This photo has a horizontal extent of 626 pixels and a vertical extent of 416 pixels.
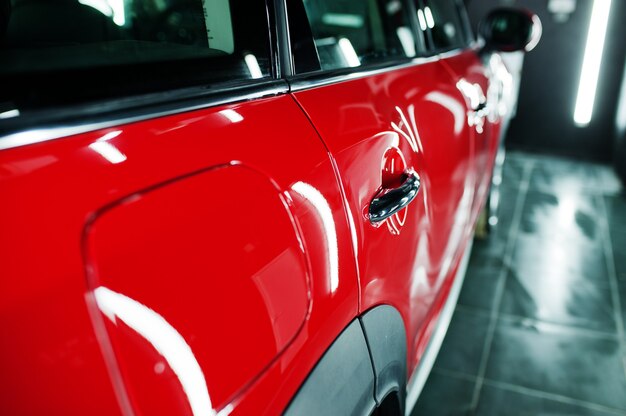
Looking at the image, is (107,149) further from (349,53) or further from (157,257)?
(349,53)

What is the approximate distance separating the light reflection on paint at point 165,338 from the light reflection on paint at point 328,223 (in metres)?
0.27

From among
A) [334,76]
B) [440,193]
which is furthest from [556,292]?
[334,76]

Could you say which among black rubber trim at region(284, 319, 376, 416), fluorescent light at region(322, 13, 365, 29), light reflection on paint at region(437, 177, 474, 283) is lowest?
light reflection on paint at region(437, 177, 474, 283)

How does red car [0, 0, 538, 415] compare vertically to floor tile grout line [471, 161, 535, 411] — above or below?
above

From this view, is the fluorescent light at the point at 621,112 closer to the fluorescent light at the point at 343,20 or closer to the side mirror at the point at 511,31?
the side mirror at the point at 511,31

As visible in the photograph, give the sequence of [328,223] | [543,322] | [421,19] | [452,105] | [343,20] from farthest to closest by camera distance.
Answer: [543,322] < [343,20] < [421,19] < [452,105] < [328,223]

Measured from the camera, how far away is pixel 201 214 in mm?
552

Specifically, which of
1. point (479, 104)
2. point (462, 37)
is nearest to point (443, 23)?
point (462, 37)

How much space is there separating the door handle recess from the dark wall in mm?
4195

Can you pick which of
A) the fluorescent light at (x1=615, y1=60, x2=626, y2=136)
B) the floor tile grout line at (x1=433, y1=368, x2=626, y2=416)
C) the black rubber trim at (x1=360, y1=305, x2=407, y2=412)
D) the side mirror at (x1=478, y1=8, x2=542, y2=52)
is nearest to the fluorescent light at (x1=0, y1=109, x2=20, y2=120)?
the black rubber trim at (x1=360, y1=305, x2=407, y2=412)

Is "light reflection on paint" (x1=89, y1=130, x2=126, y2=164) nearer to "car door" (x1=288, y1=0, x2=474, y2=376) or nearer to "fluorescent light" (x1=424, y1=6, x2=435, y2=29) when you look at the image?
"car door" (x1=288, y1=0, x2=474, y2=376)

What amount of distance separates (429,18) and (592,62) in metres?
3.38

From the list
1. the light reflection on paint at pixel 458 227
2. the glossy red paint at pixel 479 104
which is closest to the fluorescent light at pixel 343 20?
the glossy red paint at pixel 479 104

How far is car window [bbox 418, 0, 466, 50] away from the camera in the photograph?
1.74 m
